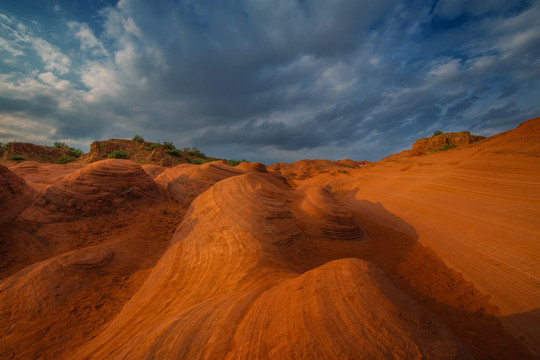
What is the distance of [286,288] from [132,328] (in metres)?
1.51

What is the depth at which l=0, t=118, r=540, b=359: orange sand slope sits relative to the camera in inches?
48.0

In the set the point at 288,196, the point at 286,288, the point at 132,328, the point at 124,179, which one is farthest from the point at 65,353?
the point at 124,179

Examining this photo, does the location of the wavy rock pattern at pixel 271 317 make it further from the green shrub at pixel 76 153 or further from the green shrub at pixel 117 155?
the green shrub at pixel 76 153

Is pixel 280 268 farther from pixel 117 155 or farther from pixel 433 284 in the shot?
pixel 117 155

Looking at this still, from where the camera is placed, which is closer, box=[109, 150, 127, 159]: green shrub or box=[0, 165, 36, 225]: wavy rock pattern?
box=[0, 165, 36, 225]: wavy rock pattern

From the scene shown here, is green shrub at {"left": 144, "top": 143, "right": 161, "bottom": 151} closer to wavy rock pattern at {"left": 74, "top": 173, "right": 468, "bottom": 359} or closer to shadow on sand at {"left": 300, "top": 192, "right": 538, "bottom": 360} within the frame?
wavy rock pattern at {"left": 74, "top": 173, "right": 468, "bottom": 359}

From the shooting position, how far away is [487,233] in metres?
3.25

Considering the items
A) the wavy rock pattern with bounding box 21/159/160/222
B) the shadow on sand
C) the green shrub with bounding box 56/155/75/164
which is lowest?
the shadow on sand

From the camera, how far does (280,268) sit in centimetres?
244

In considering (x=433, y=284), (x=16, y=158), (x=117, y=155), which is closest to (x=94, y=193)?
(x=433, y=284)

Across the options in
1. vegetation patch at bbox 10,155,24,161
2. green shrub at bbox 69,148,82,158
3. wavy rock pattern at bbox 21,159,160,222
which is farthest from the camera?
green shrub at bbox 69,148,82,158

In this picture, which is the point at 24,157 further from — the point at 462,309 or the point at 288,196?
the point at 462,309

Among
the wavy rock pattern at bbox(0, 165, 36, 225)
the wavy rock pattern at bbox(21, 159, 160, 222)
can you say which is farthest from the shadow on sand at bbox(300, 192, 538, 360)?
the wavy rock pattern at bbox(0, 165, 36, 225)

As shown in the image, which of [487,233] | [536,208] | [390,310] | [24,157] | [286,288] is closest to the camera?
[390,310]
